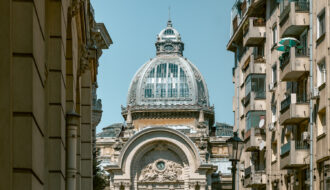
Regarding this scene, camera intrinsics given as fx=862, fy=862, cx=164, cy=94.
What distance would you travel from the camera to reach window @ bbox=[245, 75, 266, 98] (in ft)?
149

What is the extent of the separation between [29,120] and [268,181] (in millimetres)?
36610

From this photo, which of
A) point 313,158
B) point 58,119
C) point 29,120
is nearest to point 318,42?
point 313,158

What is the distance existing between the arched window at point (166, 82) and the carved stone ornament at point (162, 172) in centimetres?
1481

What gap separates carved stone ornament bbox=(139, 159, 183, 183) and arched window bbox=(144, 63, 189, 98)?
1481 centimetres

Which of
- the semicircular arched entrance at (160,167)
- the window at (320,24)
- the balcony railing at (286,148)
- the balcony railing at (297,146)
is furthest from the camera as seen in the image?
the semicircular arched entrance at (160,167)

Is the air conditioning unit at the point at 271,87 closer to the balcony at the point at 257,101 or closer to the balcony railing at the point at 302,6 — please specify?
the balcony at the point at 257,101

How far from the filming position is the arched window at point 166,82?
114000 millimetres

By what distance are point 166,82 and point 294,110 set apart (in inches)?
3206

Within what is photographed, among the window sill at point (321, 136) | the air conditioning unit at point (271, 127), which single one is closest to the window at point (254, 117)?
the air conditioning unit at point (271, 127)

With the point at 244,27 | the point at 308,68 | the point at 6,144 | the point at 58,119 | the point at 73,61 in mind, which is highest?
the point at 244,27

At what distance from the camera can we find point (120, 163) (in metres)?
97.4

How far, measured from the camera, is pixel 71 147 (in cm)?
1570

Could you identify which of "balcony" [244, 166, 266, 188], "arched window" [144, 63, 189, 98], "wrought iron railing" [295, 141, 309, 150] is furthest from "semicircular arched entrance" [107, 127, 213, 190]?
"wrought iron railing" [295, 141, 309, 150]

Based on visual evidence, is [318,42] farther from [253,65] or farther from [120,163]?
[120,163]
